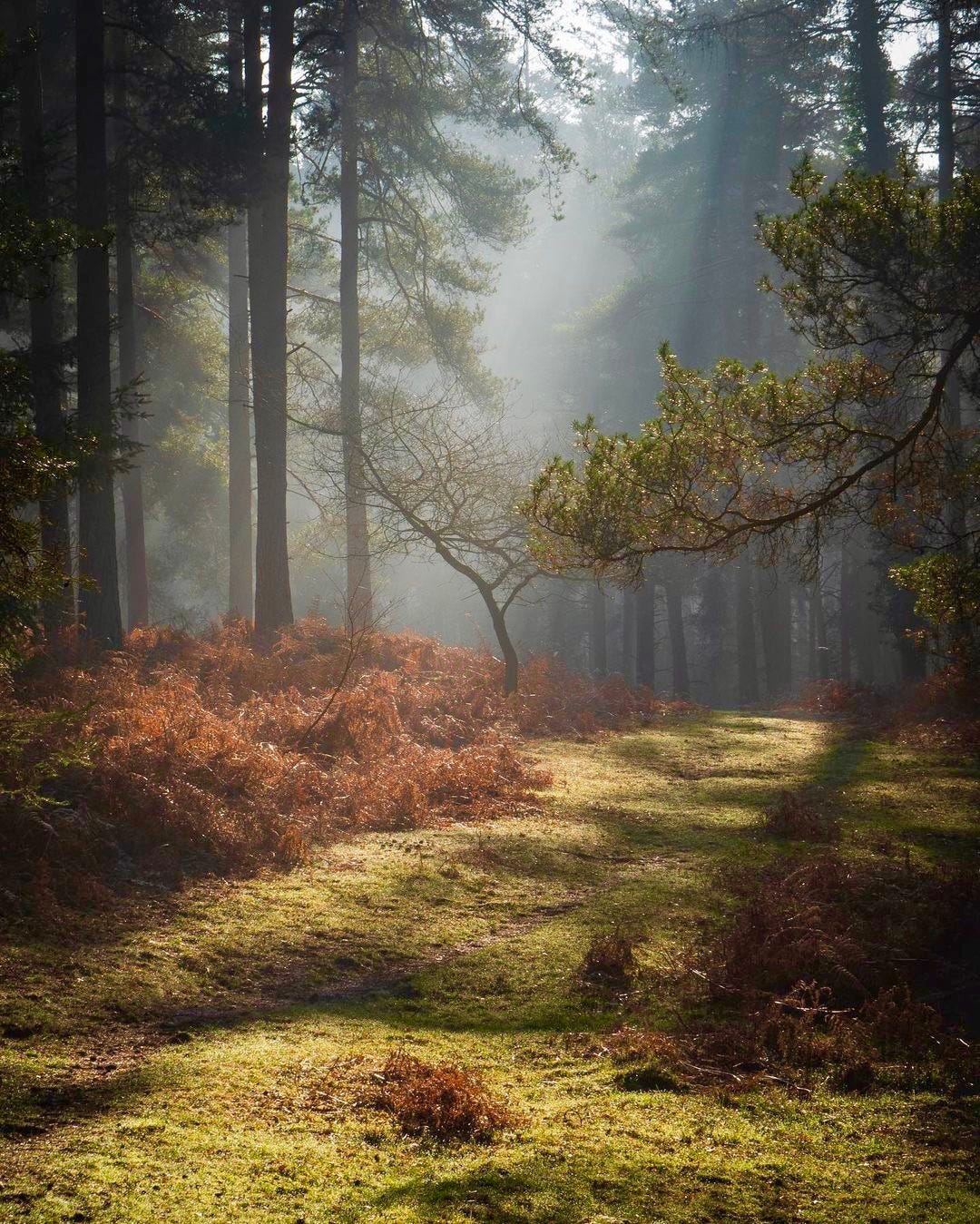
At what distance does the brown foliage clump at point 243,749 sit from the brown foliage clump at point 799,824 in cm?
276

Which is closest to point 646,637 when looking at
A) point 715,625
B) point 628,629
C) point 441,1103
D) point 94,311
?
point 715,625

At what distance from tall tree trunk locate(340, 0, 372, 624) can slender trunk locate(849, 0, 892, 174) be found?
11269mm

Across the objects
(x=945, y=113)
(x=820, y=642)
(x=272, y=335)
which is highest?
(x=945, y=113)

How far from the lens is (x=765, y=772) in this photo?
12.6 m

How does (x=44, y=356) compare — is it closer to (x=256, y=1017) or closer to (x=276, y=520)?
(x=276, y=520)

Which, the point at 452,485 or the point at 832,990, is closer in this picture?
the point at 832,990

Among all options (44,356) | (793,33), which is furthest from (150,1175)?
(793,33)

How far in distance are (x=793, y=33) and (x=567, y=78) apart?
9256mm

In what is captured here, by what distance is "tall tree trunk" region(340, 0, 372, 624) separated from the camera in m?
18.8

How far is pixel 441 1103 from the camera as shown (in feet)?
13.2

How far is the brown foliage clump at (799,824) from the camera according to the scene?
8.88 metres

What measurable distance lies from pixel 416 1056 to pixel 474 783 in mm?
6145

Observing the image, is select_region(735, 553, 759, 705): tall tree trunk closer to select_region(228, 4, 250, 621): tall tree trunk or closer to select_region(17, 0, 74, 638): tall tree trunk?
select_region(228, 4, 250, 621): tall tree trunk

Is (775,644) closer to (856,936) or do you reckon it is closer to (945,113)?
(945,113)
